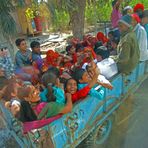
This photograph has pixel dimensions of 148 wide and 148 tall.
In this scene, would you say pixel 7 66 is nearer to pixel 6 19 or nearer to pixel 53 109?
pixel 6 19

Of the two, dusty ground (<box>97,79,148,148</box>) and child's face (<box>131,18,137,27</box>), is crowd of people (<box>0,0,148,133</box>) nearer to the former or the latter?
child's face (<box>131,18,137,27</box>)

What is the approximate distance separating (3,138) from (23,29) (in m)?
8.09

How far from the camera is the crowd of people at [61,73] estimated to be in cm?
204

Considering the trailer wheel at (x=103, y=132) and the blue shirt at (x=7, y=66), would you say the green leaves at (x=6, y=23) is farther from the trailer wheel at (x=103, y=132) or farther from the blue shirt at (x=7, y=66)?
the trailer wheel at (x=103, y=132)

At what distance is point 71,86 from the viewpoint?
7.47 feet

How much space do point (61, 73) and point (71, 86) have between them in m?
0.63

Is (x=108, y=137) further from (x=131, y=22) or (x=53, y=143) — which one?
(x=131, y=22)

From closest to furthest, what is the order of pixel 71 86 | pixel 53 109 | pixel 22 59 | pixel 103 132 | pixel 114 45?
pixel 53 109, pixel 71 86, pixel 103 132, pixel 22 59, pixel 114 45

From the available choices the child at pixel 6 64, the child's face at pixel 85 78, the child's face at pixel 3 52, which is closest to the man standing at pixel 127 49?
the child's face at pixel 85 78

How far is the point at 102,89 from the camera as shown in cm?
260

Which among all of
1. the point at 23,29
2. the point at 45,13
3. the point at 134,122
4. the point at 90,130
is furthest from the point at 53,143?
the point at 23,29

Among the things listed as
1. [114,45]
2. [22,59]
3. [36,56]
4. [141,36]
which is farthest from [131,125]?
[22,59]

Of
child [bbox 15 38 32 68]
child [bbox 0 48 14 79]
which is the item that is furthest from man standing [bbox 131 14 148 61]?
child [bbox 0 48 14 79]

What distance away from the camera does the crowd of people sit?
2045 mm
